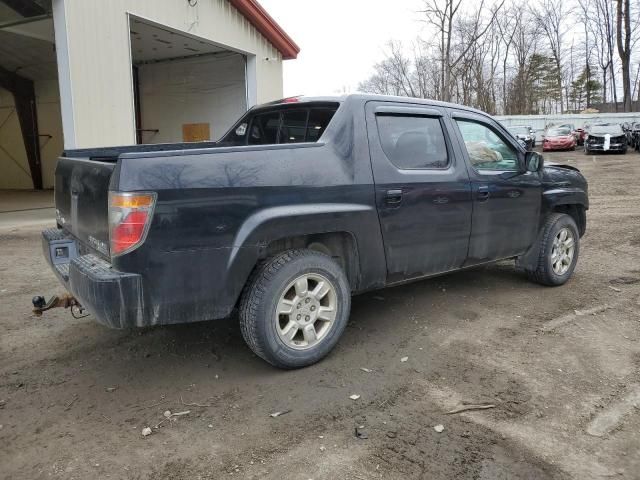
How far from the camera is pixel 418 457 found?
2695mm

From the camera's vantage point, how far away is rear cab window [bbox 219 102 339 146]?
13.7 ft

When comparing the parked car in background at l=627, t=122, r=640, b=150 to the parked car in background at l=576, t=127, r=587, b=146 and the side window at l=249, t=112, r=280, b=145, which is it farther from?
the side window at l=249, t=112, r=280, b=145

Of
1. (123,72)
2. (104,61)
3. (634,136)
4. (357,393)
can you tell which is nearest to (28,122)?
(123,72)

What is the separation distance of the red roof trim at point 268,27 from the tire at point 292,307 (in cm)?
1146

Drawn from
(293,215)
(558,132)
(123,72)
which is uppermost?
(558,132)

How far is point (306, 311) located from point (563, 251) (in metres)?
3.30

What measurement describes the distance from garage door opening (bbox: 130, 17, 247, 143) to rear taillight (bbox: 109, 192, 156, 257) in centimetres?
1379

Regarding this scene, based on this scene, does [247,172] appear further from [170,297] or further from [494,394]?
[494,394]

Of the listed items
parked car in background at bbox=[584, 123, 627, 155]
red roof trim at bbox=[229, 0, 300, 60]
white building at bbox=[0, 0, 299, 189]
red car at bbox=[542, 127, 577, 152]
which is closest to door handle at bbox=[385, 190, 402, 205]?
white building at bbox=[0, 0, 299, 189]

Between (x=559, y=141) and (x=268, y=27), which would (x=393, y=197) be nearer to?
(x=268, y=27)

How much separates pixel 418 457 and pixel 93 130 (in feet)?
30.6

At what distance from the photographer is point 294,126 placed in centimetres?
A: 452

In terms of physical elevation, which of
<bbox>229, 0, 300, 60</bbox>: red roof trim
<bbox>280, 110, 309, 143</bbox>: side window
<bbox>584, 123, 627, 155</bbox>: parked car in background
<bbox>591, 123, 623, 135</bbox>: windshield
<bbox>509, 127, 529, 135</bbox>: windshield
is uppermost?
<bbox>229, 0, 300, 60</bbox>: red roof trim

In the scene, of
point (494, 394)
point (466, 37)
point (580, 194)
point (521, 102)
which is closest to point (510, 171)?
point (580, 194)
